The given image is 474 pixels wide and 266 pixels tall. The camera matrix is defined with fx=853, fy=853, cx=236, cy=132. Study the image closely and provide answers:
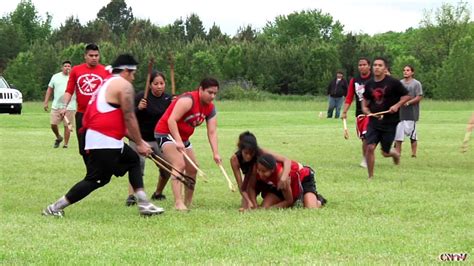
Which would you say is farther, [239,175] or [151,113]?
[151,113]

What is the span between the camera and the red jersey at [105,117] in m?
8.77

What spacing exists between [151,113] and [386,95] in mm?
4579

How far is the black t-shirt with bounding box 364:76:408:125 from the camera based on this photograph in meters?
13.7

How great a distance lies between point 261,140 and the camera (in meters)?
21.9

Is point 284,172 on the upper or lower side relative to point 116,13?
lower

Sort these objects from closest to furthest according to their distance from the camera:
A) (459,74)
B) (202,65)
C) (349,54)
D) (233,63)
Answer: (459,74), (202,65), (233,63), (349,54)

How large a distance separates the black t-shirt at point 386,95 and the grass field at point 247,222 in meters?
0.92

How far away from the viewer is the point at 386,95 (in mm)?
13711

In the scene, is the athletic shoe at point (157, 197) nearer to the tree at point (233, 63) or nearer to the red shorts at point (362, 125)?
the red shorts at point (362, 125)

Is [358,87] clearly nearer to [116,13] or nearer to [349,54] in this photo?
[349,54]

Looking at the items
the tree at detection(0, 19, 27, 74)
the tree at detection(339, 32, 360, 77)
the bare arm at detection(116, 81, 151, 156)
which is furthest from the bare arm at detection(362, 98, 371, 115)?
the tree at detection(0, 19, 27, 74)

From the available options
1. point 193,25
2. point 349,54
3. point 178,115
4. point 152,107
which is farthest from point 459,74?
point 178,115

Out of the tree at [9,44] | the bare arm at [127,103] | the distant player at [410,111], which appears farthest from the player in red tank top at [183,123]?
the tree at [9,44]

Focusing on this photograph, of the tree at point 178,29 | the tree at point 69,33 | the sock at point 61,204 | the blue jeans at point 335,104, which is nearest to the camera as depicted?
the sock at point 61,204
